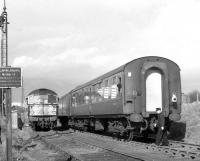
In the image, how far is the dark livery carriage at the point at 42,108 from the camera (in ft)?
107

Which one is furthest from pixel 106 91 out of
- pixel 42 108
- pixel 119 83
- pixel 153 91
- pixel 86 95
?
pixel 42 108

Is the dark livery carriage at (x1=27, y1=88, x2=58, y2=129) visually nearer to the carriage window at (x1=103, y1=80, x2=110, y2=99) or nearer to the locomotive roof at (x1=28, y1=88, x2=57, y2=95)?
the locomotive roof at (x1=28, y1=88, x2=57, y2=95)

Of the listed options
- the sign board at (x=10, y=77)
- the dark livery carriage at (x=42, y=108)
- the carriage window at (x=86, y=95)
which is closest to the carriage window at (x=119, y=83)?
the carriage window at (x=86, y=95)

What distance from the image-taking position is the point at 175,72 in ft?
59.4

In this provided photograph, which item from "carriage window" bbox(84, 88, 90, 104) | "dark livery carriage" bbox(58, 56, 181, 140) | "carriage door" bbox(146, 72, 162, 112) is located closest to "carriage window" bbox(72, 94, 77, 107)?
"carriage window" bbox(84, 88, 90, 104)

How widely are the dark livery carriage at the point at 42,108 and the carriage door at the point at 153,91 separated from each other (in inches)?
651

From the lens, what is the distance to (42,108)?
32.9m

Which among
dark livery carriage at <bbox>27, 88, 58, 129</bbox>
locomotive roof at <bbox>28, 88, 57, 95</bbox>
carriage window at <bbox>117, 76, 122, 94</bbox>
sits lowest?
dark livery carriage at <bbox>27, 88, 58, 129</bbox>

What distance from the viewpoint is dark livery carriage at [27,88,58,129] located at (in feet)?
107

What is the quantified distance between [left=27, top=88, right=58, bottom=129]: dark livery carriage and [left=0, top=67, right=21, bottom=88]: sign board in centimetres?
2208

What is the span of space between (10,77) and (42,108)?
22.3m

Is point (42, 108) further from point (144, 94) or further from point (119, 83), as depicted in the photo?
point (144, 94)

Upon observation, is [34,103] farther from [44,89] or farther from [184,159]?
[184,159]

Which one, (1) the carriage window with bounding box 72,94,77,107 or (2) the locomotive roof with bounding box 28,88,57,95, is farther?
(2) the locomotive roof with bounding box 28,88,57,95
